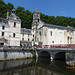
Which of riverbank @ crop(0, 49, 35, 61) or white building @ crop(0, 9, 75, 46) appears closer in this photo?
riverbank @ crop(0, 49, 35, 61)

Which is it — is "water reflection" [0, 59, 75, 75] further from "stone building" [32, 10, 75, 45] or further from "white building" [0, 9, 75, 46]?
"stone building" [32, 10, 75, 45]

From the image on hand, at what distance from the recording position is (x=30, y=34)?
48.0m

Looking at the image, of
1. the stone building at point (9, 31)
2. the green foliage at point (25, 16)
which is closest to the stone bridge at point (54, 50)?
the stone building at point (9, 31)

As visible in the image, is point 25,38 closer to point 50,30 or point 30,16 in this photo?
point 50,30

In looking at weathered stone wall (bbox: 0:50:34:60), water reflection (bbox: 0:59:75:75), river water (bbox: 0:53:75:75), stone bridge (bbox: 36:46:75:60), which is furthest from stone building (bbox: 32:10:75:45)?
water reflection (bbox: 0:59:75:75)

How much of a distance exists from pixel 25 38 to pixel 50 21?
39.0 meters

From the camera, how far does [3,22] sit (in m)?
32.1

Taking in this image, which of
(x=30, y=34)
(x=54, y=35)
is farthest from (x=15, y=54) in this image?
(x=30, y=34)

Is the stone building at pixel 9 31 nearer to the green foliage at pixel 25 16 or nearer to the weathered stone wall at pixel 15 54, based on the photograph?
the weathered stone wall at pixel 15 54

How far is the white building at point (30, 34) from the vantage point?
1268 inches

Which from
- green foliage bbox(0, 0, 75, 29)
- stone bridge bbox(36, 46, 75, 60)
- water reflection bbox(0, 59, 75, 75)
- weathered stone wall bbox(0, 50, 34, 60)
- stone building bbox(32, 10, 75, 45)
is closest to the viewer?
water reflection bbox(0, 59, 75, 75)

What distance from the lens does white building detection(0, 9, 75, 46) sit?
106 ft

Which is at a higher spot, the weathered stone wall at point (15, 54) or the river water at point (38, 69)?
the weathered stone wall at point (15, 54)

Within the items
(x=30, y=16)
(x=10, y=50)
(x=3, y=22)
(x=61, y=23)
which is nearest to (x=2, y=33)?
(x=3, y=22)
